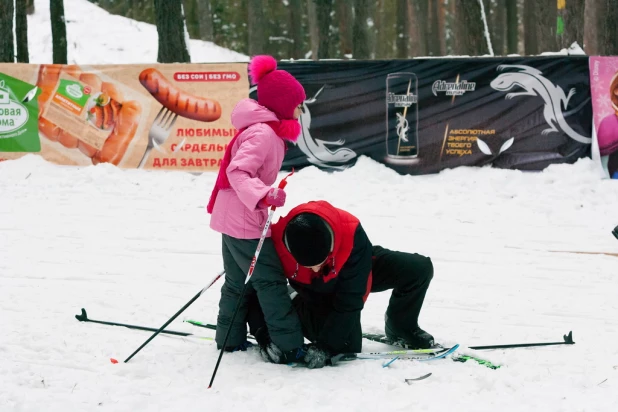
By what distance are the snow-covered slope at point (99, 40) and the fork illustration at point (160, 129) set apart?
1074cm

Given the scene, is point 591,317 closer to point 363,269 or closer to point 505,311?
point 505,311

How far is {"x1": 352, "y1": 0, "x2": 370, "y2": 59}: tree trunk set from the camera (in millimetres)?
20406

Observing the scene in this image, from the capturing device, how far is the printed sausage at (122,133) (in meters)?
11.6

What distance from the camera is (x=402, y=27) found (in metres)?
34.6

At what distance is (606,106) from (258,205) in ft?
26.4

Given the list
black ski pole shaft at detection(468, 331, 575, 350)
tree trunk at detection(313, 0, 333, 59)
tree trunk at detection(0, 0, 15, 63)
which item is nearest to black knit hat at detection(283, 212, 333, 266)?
black ski pole shaft at detection(468, 331, 575, 350)

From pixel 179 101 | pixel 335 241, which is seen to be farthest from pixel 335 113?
pixel 335 241

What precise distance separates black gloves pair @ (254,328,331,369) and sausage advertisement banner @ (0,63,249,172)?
7.26 m

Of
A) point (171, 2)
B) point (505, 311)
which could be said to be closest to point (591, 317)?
point (505, 311)

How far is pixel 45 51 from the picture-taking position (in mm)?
22828

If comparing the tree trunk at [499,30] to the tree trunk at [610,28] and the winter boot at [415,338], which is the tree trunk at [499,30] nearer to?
the tree trunk at [610,28]

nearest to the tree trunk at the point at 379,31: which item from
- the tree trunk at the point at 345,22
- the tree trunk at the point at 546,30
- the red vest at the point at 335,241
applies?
the tree trunk at the point at 345,22

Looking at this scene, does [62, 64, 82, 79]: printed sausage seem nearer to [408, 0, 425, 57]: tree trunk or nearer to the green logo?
the green logo

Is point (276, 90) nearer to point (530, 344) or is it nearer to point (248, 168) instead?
point (248, 168)
